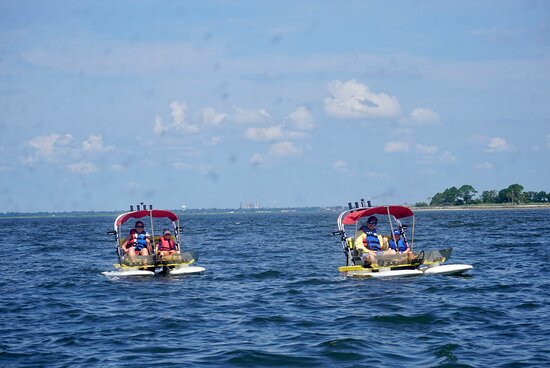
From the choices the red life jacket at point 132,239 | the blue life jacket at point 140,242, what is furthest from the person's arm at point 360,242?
the red life jacket at point 132,239

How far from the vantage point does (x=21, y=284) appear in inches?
1094

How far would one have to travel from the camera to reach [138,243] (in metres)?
29.5

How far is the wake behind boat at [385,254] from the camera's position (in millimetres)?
26312

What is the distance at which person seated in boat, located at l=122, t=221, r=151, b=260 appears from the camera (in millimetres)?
29062

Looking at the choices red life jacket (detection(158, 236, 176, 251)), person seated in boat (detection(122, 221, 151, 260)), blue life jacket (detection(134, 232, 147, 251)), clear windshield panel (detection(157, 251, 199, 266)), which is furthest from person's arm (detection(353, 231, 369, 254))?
blue life jacket (detection(134, 232, 147, 251))

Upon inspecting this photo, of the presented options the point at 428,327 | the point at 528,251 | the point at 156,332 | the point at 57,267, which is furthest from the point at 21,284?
the point at 528,251

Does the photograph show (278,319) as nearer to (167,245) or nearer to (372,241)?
(372,241)

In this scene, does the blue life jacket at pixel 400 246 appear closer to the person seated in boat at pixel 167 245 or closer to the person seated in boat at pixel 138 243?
the person seated in boat at pixel 167 245

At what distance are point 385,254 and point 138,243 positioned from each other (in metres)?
9.61

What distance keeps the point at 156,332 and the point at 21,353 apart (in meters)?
3.09

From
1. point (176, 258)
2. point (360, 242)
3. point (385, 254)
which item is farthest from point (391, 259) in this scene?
point (176, 258)

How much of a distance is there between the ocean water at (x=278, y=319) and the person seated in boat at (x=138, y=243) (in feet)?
4.77

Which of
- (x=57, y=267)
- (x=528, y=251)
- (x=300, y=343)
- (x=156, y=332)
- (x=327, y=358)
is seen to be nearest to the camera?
(x=327, y=358)

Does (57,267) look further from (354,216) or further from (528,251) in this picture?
(528,251)
